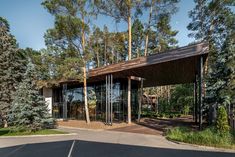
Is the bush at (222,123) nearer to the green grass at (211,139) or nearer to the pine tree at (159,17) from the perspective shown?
the green grass at (211,139)

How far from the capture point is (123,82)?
26109mm

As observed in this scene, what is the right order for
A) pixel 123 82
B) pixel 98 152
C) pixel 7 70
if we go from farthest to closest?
pixel 123 82 < pixel 7 70 < pixel 98 152

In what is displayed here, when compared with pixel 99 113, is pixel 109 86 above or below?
above

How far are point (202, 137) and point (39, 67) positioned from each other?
61.4 ft

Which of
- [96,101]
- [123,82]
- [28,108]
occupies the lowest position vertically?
[28,108]

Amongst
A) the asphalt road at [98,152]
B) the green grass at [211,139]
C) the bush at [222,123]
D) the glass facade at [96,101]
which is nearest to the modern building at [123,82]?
the glass facade at [96,101]

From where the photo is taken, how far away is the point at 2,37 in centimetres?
2362

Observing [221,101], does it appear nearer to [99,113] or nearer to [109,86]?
[109,86]

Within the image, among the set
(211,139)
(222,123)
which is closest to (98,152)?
(211,139)

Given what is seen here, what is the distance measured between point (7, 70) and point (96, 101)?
30.9 ft

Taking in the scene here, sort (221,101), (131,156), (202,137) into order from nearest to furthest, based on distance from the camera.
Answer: (131,156), (202,137), (221,101)

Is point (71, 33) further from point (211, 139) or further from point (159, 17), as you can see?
point (211, 139)

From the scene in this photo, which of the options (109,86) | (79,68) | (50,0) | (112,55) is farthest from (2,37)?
(112,55)

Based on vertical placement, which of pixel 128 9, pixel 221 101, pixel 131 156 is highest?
pixel 128 9
